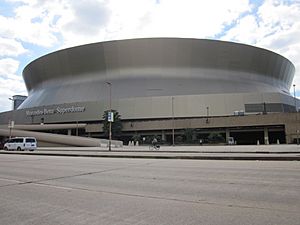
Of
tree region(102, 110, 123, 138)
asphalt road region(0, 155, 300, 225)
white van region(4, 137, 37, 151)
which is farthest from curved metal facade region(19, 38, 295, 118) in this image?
asphalt road region(0, 155, 300, 225)

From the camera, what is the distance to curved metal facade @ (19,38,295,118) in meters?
90.8

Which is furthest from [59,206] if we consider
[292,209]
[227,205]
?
[292,209]

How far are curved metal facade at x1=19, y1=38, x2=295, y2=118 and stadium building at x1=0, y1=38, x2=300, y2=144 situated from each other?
0.90ft

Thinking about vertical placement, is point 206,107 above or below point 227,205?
above

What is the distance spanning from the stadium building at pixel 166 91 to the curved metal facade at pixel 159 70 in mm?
273

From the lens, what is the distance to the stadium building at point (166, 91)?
8081 centimetres

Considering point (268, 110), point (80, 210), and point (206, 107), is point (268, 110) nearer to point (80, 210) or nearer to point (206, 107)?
point (206, 107)

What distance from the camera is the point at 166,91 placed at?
89750 mm

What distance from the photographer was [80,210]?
6.60 meters

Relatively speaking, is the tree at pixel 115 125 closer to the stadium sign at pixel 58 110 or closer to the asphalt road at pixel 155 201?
the stadium sign at pixel 58 110

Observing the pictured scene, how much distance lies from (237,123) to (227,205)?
237 feet

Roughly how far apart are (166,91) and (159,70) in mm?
7791

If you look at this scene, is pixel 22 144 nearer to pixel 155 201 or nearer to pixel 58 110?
pixel 155 201

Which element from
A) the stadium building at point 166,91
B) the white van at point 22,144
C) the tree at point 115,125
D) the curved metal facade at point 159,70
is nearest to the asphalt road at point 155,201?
the white van at point 22,144
